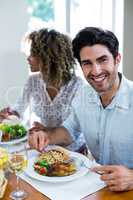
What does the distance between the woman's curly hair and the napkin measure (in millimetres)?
889

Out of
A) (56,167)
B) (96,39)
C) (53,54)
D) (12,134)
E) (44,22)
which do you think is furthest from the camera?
(44,22)

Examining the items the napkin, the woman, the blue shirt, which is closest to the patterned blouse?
the woman

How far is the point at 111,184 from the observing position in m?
1.20

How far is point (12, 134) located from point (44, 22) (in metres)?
1.35

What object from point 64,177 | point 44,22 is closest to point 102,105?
point 64,177

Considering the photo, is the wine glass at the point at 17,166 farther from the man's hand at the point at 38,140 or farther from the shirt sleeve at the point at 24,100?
the shirt sleeve at the point at 24,100

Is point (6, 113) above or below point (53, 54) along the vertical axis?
below

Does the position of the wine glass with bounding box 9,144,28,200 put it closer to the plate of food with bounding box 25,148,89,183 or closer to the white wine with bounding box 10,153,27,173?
A: the white wine with bounding box 10,153,27,173

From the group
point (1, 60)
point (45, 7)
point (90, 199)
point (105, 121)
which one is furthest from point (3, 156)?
point (45, 7)

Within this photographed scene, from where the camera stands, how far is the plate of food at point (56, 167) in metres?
1.29

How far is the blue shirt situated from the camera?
1.55 m

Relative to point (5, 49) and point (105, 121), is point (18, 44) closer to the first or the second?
point (5, 49)

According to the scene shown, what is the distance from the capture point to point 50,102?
211 cm

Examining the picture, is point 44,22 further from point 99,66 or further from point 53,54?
point 99,66
